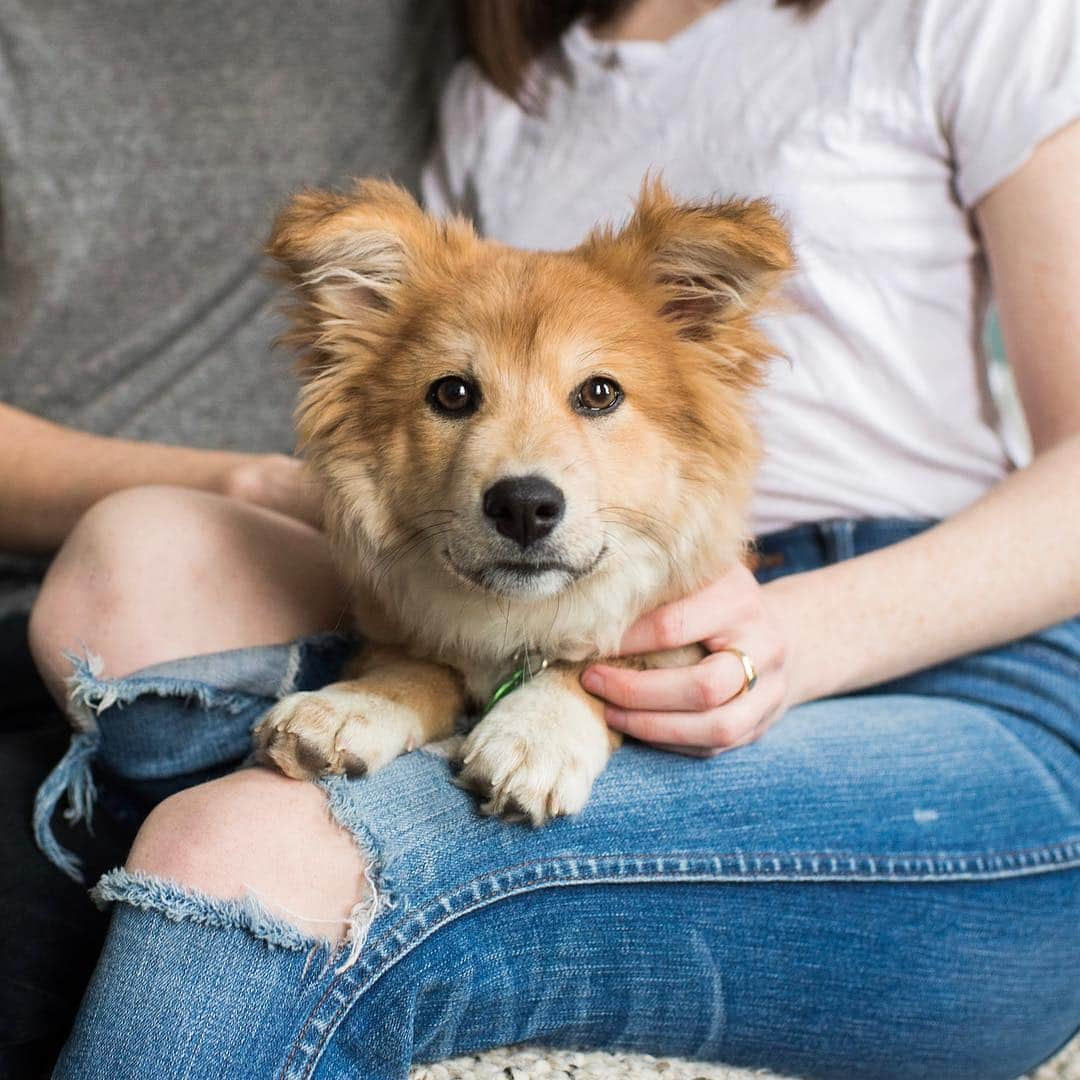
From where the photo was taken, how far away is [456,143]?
2.29m

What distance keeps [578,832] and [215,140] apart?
5.28 feet

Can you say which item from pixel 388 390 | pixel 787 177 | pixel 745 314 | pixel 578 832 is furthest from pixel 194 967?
pixel 787 177

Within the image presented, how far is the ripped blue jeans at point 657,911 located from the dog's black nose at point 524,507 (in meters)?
0.29

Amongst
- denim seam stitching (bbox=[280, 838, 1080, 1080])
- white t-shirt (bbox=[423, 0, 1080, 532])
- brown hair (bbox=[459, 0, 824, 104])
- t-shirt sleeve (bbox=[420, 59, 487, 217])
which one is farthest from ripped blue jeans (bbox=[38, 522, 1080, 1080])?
brown hair (bbox=[459, 0, 824, 104])

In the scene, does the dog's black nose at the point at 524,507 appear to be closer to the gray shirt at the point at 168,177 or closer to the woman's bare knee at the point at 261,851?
the woman's bare knee at the point at 261,851

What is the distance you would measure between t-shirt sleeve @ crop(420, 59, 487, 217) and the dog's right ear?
67 centimetres

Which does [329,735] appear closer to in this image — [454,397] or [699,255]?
[454,397]

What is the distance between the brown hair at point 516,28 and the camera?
2164 mm

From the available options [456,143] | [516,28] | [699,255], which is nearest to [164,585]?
[699,255]

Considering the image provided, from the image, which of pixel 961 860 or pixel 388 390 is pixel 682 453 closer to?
pixel 388 390

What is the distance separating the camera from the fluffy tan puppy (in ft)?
4.50

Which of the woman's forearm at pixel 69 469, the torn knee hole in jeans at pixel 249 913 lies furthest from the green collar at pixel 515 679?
the woman's forearm at pixel 69 469

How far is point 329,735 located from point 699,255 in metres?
0.76

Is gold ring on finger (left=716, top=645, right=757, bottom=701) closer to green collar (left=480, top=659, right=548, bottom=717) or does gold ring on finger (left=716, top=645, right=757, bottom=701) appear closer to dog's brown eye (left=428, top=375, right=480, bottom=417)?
green collar (left=480, top=659, right=548, bottom=717)
